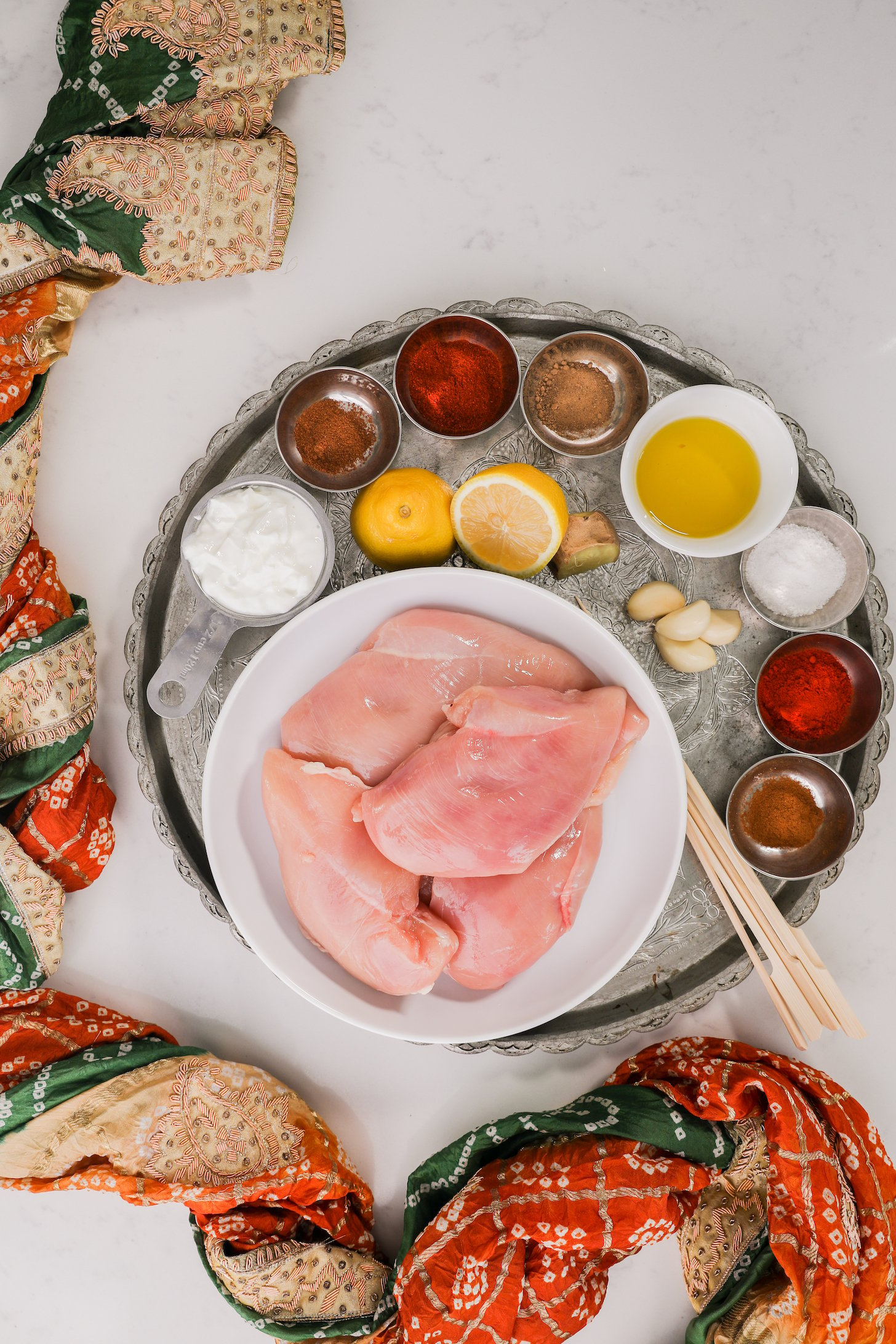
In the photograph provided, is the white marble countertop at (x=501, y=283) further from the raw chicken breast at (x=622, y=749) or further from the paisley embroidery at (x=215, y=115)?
the raw chicken breast at (x=622, y=749)

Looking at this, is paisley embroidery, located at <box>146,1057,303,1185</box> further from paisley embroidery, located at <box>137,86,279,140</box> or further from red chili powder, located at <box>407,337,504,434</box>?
paisley embroidery, located at <box>137,86,279,140</box>

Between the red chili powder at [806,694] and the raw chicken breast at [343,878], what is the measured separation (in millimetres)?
644

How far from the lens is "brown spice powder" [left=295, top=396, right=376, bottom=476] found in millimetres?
1418

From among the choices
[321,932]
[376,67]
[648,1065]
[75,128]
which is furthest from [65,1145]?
[376,67]

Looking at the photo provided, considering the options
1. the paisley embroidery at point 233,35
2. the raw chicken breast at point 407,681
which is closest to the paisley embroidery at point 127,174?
the paisley embroidery at point 233,35

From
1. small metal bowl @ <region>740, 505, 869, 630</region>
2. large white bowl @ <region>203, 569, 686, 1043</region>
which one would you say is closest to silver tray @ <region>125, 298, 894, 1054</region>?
small metal bowl @ <region>740, 505, 869, 630</region>

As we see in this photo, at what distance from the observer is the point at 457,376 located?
1416 millimetres

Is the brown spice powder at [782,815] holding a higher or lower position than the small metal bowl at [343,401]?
lower

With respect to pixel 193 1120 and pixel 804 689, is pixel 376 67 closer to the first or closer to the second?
pixel 804 689

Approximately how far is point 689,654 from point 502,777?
1.31 ft

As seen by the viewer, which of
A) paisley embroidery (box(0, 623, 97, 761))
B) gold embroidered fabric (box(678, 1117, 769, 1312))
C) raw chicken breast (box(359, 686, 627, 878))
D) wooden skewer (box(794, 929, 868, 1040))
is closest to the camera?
raw chicken breast (box(359, 686, 627, 878))

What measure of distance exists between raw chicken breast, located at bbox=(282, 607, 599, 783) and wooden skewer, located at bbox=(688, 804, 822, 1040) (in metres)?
0.33

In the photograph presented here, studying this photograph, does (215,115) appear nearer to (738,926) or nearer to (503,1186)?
(738,926)

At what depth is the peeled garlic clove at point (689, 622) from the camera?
1377 mm
